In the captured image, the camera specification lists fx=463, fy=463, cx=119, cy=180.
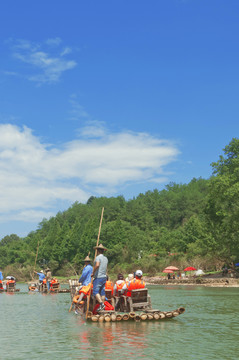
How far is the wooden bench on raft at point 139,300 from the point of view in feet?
55.6

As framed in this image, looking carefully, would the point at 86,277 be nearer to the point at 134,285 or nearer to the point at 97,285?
the point at 97,285

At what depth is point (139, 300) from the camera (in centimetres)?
1717

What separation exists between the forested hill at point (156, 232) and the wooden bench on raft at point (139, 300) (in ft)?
107

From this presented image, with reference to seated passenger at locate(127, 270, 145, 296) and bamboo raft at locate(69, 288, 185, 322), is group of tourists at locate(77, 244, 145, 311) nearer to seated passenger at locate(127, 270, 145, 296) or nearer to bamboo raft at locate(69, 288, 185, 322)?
seated passenger at locate(127, 270, 145, 296)

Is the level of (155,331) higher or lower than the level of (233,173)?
lower

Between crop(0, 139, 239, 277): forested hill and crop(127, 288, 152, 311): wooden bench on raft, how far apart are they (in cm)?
3273

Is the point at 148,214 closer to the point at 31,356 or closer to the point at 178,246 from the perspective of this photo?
the point at 178,246

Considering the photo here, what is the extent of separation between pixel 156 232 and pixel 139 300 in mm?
112695

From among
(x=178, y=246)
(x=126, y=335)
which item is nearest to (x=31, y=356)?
(x=126, y=335)

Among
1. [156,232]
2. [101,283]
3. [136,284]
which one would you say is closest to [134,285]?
[136,284]

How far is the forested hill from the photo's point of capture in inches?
2300

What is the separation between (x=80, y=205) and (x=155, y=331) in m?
179

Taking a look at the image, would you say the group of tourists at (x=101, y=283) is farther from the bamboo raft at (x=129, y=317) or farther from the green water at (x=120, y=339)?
the green water at (x=120, y=339)

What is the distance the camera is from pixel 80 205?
192000 mm
